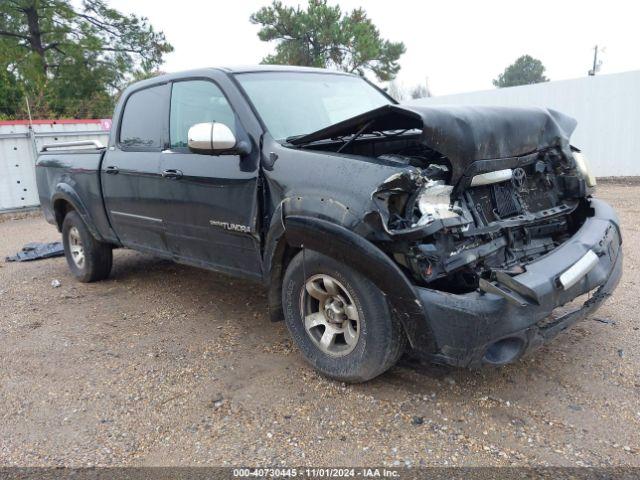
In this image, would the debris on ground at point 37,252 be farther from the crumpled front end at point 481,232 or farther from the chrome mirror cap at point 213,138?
the crumpled front end at point 481,232

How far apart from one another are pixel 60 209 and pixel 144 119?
2051 millimetres

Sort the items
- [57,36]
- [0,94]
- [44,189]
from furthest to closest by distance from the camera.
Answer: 1. [57,36]
2. [0,94]
3. [44,189]

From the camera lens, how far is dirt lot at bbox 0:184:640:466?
2609 mm

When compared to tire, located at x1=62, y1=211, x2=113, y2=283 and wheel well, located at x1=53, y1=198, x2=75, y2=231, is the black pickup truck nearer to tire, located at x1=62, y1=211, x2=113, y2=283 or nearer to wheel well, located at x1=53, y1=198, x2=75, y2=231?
tire, located at x1=62, y1=211, x2=113, y2=283

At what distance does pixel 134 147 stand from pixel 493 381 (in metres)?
3.46

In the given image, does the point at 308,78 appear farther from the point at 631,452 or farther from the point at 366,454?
the point at 631,452

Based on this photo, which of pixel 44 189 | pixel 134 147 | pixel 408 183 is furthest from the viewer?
pixel 44 189

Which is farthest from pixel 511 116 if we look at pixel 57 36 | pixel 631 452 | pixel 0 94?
pixel 57 36

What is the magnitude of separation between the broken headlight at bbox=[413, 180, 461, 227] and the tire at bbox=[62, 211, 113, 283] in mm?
4011

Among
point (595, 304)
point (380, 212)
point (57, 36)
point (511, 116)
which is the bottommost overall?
point (595, 304)

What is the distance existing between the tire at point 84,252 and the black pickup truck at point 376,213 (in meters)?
1.44

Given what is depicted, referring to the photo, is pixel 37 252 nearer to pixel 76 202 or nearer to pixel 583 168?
pixel 76 202

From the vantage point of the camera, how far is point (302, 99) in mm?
3957

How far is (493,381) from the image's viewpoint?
316 cm
